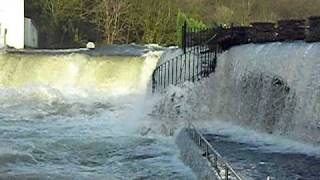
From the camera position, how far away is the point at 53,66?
88.8ft

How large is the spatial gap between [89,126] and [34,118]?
7.79ft

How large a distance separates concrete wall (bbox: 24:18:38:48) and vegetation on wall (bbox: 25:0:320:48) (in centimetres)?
52

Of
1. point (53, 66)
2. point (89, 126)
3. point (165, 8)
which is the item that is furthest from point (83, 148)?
point (165, 8)

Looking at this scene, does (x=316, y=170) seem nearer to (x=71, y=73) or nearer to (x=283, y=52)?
(x=283, y=52)

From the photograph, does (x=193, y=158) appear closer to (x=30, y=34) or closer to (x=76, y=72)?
(x=76, y=72)

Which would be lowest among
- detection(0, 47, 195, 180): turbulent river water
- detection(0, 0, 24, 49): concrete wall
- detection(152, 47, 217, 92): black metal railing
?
detection(0, 47, 195, 180): turbulent river water

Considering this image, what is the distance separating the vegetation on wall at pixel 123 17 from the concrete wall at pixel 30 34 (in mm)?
522

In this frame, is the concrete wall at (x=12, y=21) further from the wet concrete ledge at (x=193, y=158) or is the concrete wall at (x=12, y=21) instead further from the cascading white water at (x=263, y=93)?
the wet concrete ledge at (x=193, y=158)

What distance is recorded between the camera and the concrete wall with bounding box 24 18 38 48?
41.5 meters

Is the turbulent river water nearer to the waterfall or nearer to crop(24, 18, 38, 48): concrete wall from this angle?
the waterfall

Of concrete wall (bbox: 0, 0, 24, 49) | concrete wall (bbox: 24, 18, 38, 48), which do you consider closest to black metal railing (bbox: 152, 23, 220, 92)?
concrete wall (bbox: 0, 0, 24, 49)

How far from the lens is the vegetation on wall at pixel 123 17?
4206cm

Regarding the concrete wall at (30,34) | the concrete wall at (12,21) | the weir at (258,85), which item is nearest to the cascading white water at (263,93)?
the weir at (258,85)

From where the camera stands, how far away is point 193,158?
1172 centimetres
